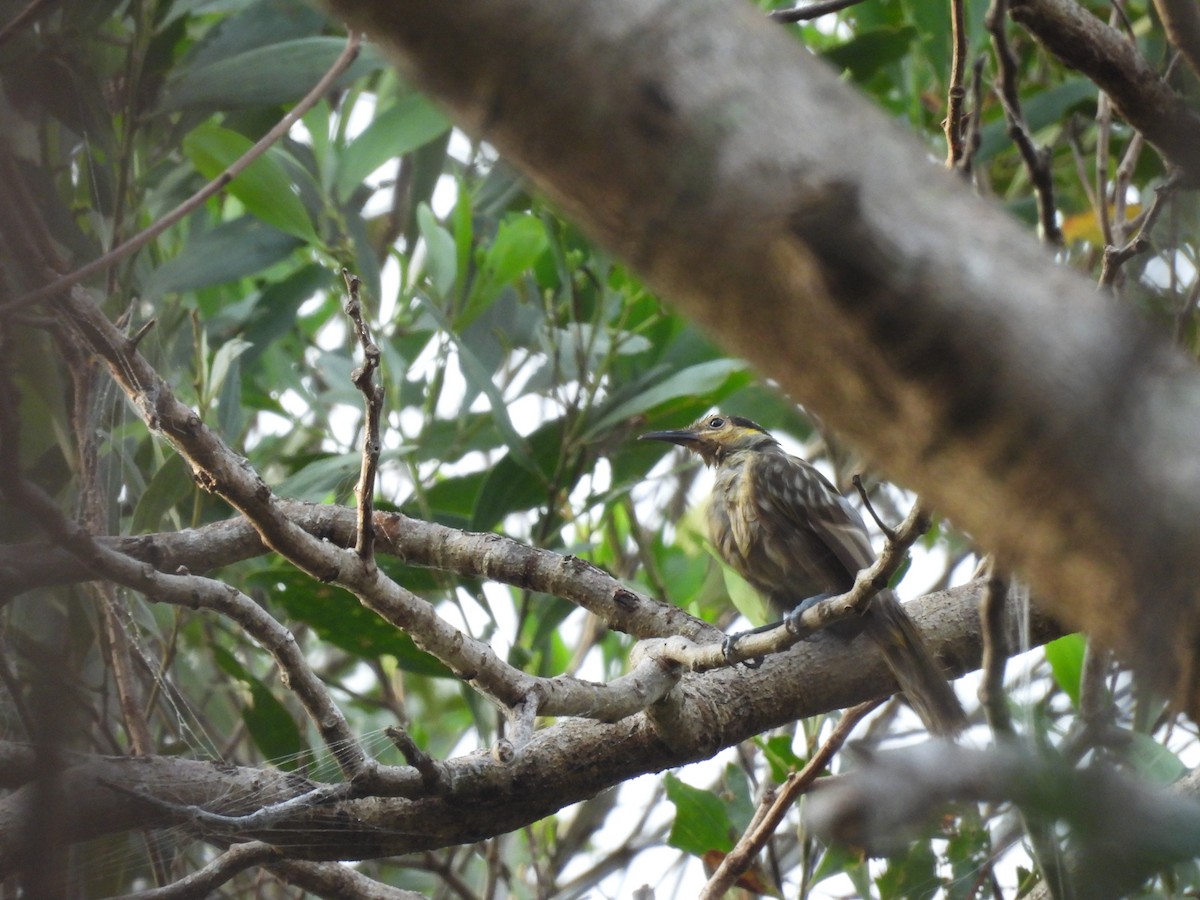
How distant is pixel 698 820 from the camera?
10.9 feet

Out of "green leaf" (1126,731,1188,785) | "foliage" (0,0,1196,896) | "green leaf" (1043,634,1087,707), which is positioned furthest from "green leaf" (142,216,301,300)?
"green leaf" (1126,731,1188,785)

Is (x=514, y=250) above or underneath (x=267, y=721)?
above

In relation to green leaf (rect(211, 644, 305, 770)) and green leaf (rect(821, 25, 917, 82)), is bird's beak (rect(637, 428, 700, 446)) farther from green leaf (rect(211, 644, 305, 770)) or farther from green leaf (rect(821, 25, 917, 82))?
green leaf (rect(211, 644, 305, 770))

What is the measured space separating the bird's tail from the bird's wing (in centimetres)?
70

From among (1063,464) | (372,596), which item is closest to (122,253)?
(372,596)

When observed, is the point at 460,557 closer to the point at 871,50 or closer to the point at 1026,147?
the point at 1026,147

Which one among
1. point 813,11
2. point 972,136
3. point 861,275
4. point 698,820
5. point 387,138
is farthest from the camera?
point 387,138

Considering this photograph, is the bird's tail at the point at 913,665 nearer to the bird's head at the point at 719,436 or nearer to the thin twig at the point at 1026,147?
the thin twig at the point at 1026,147

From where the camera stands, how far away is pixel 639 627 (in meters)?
2.96

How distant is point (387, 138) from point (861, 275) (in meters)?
3.83

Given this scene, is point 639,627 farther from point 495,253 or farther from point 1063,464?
point 1063,464

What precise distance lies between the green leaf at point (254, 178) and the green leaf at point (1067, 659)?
101 inches

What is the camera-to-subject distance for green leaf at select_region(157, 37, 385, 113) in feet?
13.0

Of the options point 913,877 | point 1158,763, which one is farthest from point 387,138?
point 1158,763
